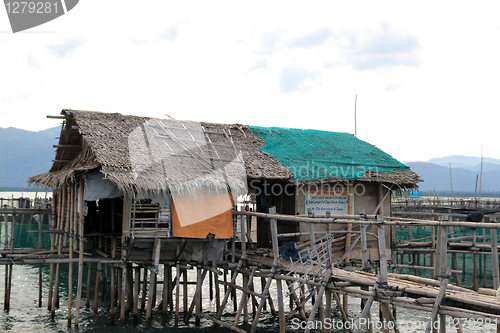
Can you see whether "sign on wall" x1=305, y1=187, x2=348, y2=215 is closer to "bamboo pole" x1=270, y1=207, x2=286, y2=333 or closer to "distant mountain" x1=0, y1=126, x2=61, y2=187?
"bamboo pole" x1=270, y1=207, x2=286, y2=333

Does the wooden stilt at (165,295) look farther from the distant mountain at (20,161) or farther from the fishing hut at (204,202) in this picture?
the distant mountain at (20,161)

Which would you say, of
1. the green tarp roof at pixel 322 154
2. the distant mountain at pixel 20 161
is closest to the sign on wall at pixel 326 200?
the green tarp roof at pixel 322 154

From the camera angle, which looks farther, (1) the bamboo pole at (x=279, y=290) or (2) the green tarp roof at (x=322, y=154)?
(2) the green tarp roof at (x=322, y=154)

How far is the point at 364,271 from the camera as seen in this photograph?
370 inches

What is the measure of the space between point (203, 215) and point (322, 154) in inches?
173

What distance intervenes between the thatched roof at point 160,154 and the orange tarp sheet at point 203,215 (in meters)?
0.39

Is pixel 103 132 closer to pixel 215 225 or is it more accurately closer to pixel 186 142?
pixel 186 142

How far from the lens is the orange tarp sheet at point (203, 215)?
37.1ft

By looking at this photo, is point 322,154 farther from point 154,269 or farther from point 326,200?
point 154,269

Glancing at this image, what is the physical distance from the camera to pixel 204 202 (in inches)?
456

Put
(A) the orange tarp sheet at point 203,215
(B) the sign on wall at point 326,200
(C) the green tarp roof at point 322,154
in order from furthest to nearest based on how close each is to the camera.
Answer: (C) the green tarp roof at point 322,154
(B) the sign on wall at point 326,200
(A) the orange tarp sheet at point 203,215

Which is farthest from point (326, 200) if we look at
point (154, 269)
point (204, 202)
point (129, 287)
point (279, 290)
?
point (129, 287)

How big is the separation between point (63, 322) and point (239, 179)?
20.1ft

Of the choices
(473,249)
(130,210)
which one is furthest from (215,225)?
(473,249)
